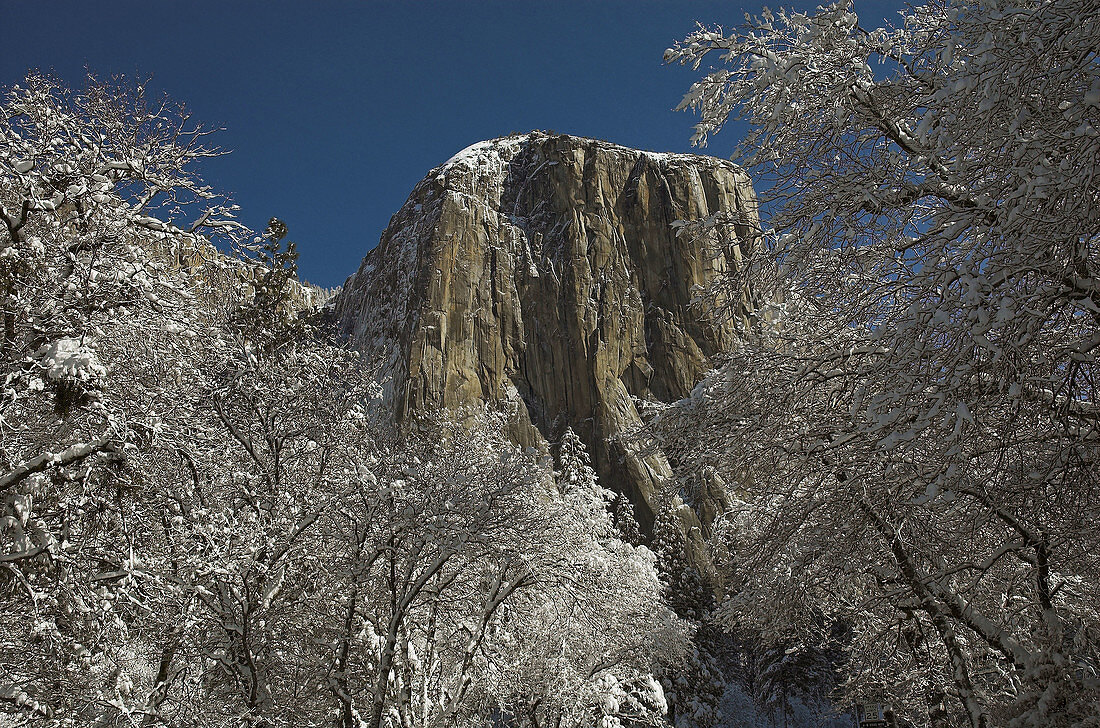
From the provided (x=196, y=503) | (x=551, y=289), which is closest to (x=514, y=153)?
(x=551, y=289)

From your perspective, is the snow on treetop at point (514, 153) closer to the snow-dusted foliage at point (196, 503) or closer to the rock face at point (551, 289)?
the rock face at point (551, 289)

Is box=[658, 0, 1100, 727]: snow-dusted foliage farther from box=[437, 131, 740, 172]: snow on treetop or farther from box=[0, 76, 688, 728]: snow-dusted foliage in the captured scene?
box=[437, 131, 740, 172]: snow on treetop

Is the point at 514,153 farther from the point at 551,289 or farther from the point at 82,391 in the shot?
the point at 82,391

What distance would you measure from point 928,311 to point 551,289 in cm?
7315

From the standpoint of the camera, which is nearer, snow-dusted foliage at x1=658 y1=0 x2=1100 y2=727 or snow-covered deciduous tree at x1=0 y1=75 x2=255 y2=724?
snow-dusted foliage at x1=658 y1=0 x2=1100 y2=727

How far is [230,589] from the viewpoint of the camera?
904cm

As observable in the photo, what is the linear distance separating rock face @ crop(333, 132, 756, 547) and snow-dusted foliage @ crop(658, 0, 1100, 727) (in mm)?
53066

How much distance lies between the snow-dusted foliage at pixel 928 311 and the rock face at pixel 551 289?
53066 mm

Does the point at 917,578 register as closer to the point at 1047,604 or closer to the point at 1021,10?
the point at 1047,604

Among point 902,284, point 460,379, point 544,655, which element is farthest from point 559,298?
point 902,284

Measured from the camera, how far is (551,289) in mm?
76625

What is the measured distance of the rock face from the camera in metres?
67.7

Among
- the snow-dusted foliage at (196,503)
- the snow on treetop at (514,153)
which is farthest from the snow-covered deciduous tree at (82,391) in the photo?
the snow on treetop at (514,153)

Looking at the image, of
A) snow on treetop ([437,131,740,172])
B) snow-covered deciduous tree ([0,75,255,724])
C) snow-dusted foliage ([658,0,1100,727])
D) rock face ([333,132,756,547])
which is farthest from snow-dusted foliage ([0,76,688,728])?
snow on treetop ([437,131,740,172])
